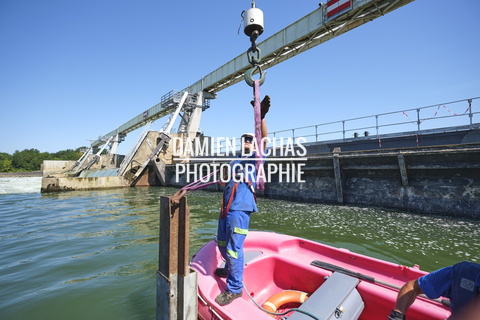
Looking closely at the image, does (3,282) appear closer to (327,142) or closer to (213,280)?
(213,280)

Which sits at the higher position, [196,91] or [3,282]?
[196,91]

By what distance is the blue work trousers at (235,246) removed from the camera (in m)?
2.26

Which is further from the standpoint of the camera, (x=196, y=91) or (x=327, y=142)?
(x=196, y=91)

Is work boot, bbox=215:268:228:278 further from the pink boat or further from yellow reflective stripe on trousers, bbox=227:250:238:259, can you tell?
yellow reflective stripe on trousers, bbox=227:250:238:259

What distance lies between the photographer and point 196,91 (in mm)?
24438

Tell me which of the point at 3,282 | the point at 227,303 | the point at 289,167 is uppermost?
the point at 289,167

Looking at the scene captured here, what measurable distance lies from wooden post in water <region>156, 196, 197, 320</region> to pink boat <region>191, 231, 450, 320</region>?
272 millimetres

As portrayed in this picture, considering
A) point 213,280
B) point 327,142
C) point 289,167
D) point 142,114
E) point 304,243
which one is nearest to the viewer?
point 213,280

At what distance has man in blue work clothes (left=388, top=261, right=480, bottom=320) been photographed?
1313 mm

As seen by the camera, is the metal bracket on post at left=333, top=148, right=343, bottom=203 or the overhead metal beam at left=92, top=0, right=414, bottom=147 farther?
the overhead metal beam at left=92, top=0, right=414, bottom=147

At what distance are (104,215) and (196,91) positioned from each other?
1908 centimetres

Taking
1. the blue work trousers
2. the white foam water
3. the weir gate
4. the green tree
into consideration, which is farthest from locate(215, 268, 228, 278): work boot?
the green tree

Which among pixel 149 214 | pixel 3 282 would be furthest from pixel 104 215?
pixel 3 282

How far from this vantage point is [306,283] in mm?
2834
